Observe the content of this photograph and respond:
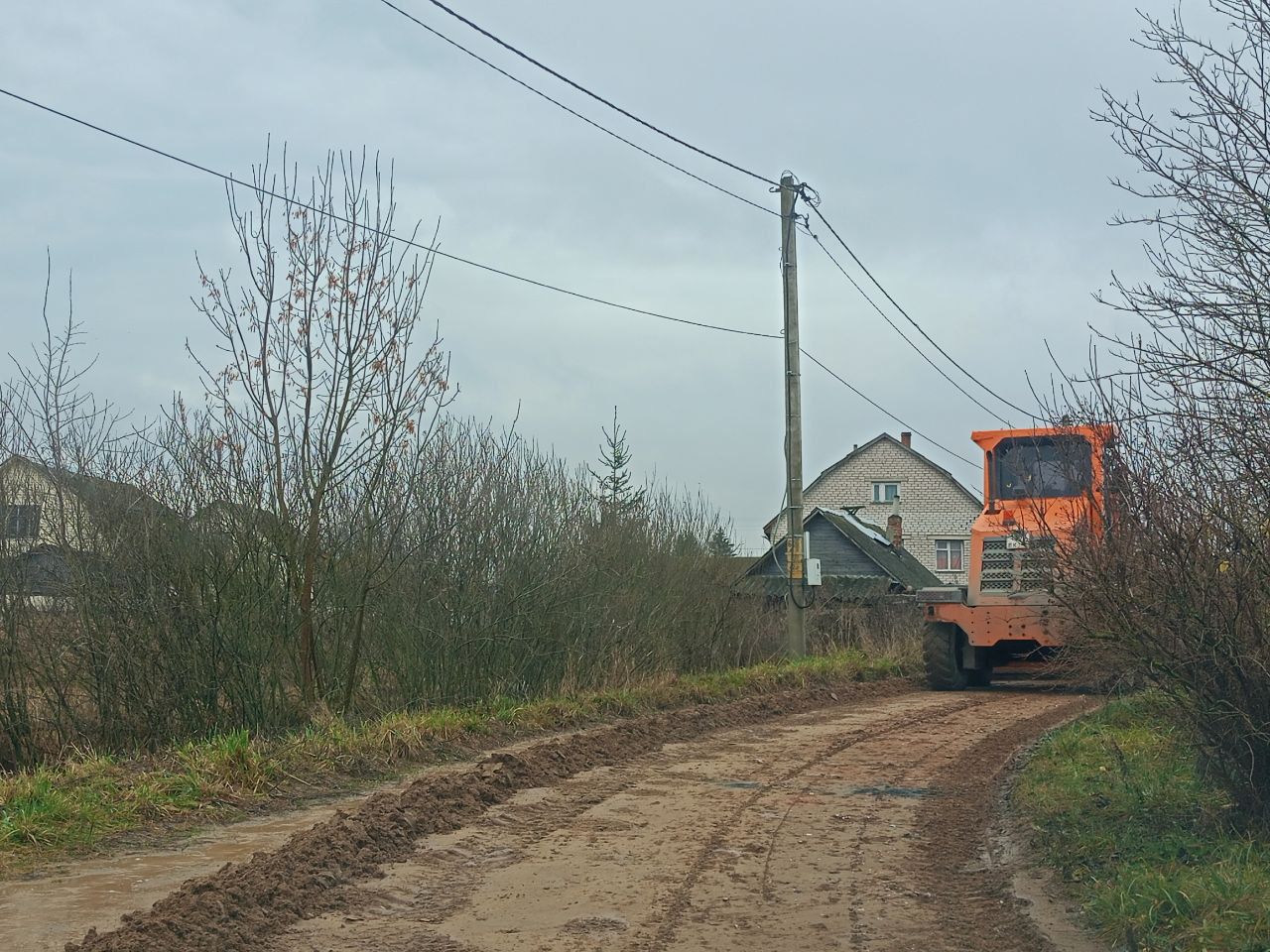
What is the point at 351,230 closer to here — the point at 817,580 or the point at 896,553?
the point at 817,580

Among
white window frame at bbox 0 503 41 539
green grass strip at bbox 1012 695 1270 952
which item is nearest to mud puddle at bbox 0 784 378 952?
green grass strip at bbox 1012 695 1270 952

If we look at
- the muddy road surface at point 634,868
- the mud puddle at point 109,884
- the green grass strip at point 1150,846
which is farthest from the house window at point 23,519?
the green grass strip at point 1150,846

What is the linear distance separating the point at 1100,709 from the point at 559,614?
20.0ft

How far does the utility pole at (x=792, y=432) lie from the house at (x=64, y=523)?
1064 centimetres

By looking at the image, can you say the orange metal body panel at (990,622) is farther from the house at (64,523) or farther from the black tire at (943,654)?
the house at (64,523)

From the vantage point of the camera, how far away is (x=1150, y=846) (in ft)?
22.6

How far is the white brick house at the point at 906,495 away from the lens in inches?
Answer: 2411

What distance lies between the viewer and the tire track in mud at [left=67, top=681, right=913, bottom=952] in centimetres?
564

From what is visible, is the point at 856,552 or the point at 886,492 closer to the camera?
the point at 856,552

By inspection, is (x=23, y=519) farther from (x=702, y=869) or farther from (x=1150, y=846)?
(x=1150, y=846)

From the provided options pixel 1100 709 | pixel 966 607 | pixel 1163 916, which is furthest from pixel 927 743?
pixel 1163 916

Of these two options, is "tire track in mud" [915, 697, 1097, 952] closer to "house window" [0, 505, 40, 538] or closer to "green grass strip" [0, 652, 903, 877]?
"green grass strip" [0, 652, 903, 877]

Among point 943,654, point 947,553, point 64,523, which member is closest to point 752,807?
point 64,523

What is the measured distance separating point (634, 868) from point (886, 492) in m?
57.5
